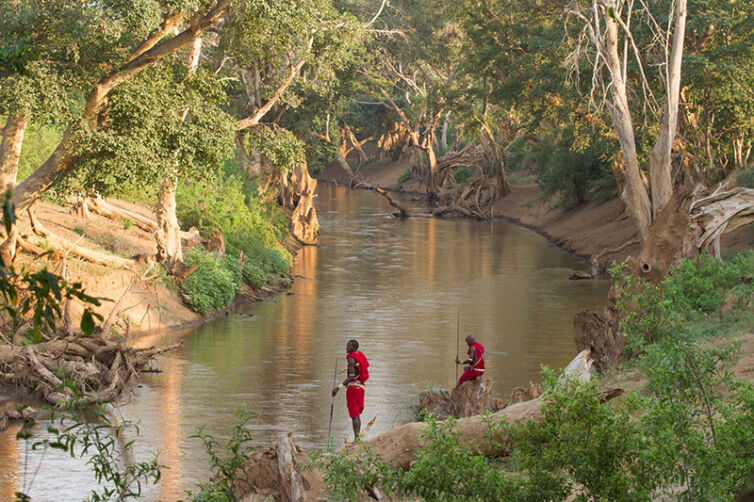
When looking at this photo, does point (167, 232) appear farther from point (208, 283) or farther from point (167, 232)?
point (208, 283)

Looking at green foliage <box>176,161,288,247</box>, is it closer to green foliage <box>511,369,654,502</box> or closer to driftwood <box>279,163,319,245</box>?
driftwood <box>279,163,319,245</box>

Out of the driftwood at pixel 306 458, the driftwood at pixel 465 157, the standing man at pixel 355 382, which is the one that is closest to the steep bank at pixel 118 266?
the standing man at pixel 355 382

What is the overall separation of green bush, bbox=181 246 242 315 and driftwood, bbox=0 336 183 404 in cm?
756

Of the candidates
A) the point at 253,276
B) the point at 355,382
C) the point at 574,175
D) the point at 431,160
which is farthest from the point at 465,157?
the point at 355,382

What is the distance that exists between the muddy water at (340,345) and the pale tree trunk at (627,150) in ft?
11.4

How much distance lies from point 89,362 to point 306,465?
28.2ft

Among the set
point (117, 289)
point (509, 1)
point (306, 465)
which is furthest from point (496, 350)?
point (509, 1)

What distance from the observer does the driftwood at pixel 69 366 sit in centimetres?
1662

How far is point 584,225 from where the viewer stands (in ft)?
145

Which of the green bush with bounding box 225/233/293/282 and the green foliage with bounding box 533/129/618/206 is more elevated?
the green foliage with bounding box 533/129/618/206

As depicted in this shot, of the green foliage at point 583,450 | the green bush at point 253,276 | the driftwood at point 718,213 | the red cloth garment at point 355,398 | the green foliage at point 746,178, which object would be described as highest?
the green foliage at point 746,178

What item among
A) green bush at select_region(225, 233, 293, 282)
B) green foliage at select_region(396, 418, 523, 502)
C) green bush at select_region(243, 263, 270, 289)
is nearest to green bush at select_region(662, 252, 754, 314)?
green foliage at select_region(396, 418, 523, 502)

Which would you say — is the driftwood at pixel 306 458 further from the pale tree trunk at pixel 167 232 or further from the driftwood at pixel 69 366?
the pale tree trunk at pixel 167 232

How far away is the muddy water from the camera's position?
47.7 ft
